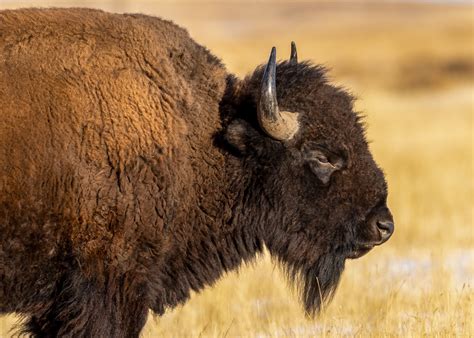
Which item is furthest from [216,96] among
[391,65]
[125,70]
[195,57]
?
[391,65]

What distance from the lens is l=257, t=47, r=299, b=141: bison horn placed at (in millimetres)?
4746

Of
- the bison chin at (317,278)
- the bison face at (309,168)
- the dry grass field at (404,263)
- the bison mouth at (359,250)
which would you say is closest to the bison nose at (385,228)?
the bison face at (309,168)

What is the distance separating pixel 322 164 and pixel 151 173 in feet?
3.41

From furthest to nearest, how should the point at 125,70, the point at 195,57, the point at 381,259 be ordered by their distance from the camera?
1. the point at 381,259
2. the point at 195,57
3. the point at 125,70

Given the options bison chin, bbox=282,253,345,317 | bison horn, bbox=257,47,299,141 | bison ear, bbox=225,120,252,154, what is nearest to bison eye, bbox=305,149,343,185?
bison horn, bbox=257,47,299,141

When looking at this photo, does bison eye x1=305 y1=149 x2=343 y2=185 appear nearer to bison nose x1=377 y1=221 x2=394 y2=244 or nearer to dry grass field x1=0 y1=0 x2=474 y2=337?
bison nose x1=377 y1=221 x2=394 y2=244

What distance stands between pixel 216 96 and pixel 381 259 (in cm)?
469

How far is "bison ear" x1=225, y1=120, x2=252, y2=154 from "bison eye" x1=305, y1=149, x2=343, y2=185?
367 millimetres

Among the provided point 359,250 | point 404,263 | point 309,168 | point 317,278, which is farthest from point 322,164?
point 404,263

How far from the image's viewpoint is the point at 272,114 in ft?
15.7

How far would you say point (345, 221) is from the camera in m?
5.10

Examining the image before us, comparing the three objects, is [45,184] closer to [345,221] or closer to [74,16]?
[74,16]

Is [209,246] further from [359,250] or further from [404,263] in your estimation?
[404,263]

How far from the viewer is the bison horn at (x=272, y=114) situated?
15.6ft
